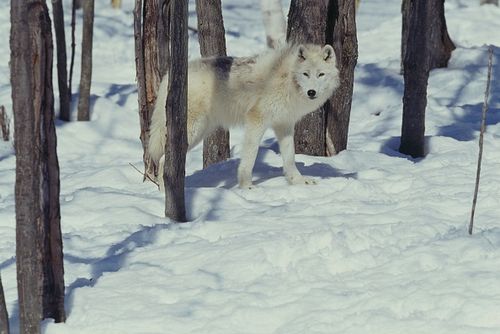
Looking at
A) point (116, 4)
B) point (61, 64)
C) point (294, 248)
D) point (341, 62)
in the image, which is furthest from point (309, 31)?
point (116, 4)

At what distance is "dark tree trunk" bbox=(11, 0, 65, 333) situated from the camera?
4820 mm

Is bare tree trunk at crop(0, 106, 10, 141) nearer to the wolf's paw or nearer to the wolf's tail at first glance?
the wolf's tail

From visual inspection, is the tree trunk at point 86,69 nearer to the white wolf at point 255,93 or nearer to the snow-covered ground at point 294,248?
the snow-covered ground at point 294,248

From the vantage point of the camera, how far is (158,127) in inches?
343

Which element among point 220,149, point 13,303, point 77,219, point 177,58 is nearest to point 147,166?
point 220,149

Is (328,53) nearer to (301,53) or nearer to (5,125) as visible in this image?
(301,53)

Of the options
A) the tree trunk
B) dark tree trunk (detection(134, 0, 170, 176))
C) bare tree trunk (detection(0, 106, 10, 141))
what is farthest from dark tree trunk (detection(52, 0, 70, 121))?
dark tree trunk (detection(134, 0, 170, 176))

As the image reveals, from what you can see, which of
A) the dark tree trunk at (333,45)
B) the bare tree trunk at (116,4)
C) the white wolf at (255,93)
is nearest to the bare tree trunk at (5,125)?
the white wolf at (255,93)

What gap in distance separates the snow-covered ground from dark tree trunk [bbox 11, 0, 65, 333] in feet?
1.05

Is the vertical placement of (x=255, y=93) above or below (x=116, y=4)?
above

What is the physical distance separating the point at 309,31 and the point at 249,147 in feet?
5.44

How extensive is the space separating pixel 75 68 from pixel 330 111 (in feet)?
36.1

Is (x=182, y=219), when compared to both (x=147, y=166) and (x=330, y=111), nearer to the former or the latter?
(x=147, y=166)

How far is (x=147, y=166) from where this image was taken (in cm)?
945
